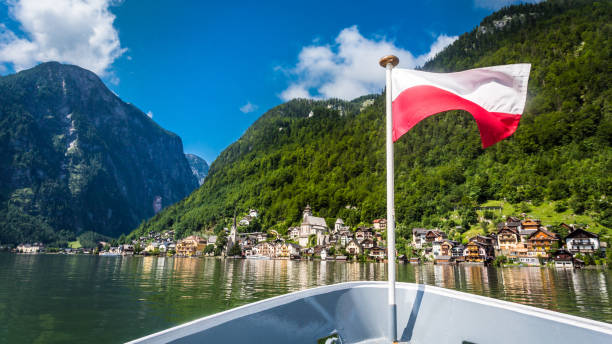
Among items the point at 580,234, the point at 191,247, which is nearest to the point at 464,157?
the point at 580,234

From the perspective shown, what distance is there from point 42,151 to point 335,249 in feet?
619

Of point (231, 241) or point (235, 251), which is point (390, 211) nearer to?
point (235, 251)

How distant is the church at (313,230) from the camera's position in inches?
3698

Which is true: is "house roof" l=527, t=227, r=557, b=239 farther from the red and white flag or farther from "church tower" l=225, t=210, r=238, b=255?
"church tower" l=225, t=210, r=238, b=255

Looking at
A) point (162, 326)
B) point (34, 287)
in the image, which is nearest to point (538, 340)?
point (162, 326)

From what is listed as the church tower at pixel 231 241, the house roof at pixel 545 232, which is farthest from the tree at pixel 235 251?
the house roof at pixel 545 232

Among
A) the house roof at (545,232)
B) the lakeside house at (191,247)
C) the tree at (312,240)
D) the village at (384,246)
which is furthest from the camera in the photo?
the lakeside house at (191,247)

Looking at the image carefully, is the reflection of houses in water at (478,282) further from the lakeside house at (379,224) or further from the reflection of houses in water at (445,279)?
the lakeside house at (379,224)

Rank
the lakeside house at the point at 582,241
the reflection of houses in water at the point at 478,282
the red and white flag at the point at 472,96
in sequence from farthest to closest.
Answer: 1. the lakeside house at the point at 582,241
2. the reflection of houses in water at the point at 478,282
3. the red and white flag at the point at 472,96

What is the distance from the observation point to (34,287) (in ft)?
63.9

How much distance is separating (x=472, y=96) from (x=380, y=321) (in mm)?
2794

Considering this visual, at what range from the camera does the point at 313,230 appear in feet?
330

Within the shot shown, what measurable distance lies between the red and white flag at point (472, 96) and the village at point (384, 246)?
186 feet

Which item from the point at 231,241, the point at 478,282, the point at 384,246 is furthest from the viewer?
the point at 231,241
